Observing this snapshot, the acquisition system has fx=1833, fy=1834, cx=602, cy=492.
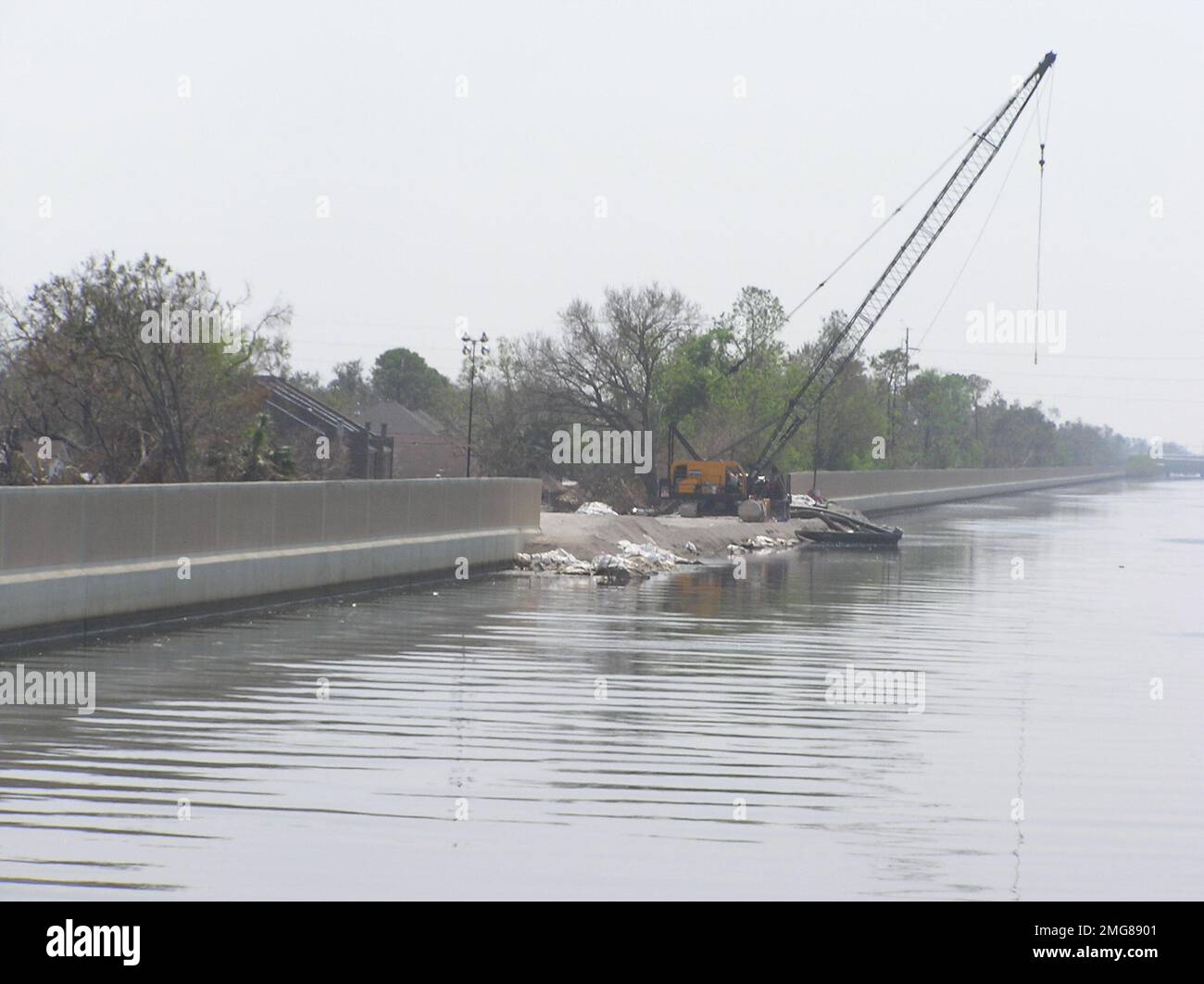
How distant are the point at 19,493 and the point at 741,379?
8140 centimetres

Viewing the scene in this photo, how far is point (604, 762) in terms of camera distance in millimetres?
12789

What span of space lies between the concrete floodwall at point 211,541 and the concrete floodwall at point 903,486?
50615 millimetres

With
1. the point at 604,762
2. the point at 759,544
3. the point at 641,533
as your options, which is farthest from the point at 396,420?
the point at 604,762

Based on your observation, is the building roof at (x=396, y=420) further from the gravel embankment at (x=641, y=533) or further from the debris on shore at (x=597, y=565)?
the debris on shore at (x=597, y=565)

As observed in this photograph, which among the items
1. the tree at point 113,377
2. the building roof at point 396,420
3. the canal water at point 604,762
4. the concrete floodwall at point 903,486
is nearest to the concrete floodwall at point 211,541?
the canal water at point 604,762

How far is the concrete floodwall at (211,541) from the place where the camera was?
1914 centimetres

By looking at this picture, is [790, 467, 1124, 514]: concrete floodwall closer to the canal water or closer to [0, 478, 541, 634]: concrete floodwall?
[0, 478, 541, 634]: concrete floodwall

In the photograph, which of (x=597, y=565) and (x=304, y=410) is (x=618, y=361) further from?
(x=597, y=565)

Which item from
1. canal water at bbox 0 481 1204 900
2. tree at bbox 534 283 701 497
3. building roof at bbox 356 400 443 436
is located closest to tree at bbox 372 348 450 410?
building roof at bbox 356 400 443 436

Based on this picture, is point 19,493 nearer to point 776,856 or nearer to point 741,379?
point 776,856

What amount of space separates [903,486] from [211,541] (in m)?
79.7

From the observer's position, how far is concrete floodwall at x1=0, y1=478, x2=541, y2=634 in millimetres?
19141
